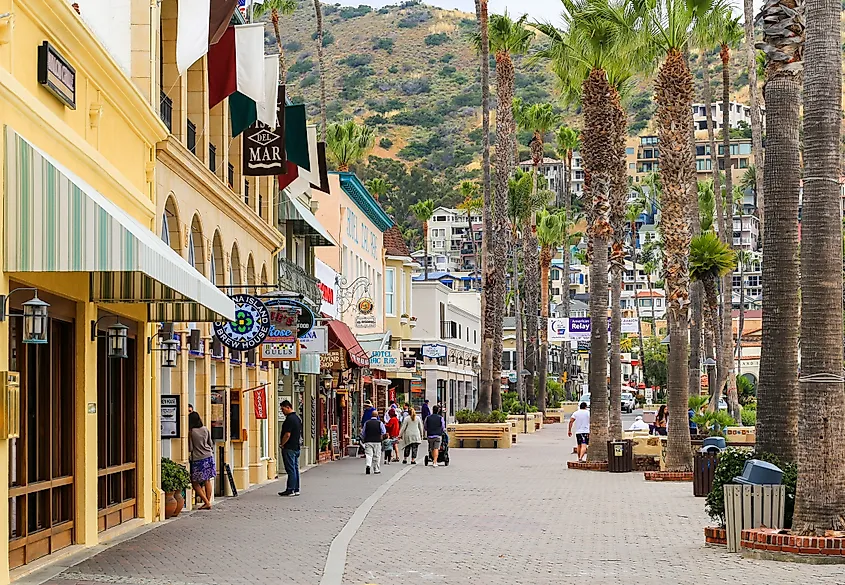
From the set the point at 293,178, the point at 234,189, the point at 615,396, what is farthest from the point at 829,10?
the point at 615,396

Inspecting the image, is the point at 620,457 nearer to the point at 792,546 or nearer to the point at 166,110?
the point at 166,110

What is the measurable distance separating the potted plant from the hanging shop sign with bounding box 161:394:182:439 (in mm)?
390

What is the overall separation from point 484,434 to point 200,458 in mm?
27391

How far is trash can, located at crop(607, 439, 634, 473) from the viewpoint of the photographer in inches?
1279

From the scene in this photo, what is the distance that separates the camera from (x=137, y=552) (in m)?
15.5

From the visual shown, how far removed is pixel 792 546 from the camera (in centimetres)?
1394

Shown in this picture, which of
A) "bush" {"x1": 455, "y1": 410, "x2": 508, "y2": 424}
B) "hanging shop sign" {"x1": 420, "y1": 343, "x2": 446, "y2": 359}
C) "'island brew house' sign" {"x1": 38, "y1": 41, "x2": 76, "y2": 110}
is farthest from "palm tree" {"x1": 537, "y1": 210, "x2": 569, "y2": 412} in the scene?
"'island brew house' sign" {"x1": 38, "y1": 41, "x2": 76, "y2": 110}

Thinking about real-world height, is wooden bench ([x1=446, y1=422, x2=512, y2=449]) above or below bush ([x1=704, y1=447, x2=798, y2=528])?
below

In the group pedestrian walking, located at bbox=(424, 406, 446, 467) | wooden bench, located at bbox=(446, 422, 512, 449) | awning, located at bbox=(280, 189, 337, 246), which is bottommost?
wooden bench, located at bbox=(446, 422, 512, 449)

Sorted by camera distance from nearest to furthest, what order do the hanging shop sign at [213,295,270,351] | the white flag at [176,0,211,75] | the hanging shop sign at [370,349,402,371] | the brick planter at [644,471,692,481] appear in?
the white flag at [176,0,211,75], the hanging shop sign at [213,295,270,351], the brick planter at [644,471,692,481], the hanging shop sign at [370,349,402,371]

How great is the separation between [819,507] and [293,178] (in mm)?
19731

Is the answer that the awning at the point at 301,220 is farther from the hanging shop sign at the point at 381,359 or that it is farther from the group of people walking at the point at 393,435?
the hanging shop sign at the point at 381,359

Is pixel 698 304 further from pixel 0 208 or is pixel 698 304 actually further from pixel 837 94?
pixel 0 208

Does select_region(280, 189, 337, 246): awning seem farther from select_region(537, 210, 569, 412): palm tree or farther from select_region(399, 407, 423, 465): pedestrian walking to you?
select_region(537, 210, 569, 412): palm tree
